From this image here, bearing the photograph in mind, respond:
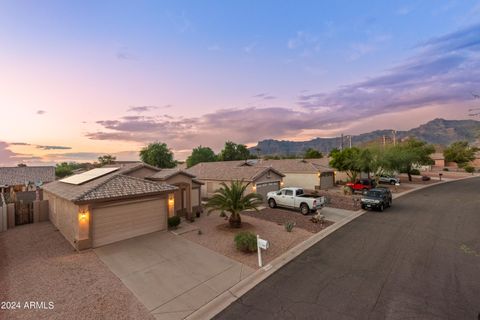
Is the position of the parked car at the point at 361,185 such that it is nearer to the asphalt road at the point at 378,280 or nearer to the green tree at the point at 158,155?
the asphalt road at the point at 378,280

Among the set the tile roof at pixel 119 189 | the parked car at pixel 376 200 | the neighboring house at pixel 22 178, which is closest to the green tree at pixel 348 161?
the parked car at pixel 376 200

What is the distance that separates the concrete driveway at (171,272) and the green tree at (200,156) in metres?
50.5

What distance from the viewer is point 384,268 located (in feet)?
29.7

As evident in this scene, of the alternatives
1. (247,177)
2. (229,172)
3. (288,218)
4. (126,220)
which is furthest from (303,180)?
(126,220)

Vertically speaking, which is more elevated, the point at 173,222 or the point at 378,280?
the point at 173,222

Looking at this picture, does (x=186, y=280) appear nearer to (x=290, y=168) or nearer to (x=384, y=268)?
(x=384, y=268)

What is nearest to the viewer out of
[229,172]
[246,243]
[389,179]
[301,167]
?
[246,243]

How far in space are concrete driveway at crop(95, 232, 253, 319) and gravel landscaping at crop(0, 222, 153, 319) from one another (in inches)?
16.1

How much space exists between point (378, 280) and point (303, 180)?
26.6 metres

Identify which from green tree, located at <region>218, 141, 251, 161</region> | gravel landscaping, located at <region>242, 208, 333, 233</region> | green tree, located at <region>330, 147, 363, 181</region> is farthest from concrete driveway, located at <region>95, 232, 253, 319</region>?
green tree, located at <region>218, 141, 251, 161</region>

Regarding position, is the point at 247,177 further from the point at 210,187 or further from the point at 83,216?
the point at 83,216

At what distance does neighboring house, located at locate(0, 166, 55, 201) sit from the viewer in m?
33.1

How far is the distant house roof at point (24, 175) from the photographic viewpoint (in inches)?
1336

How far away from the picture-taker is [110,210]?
11.9m
